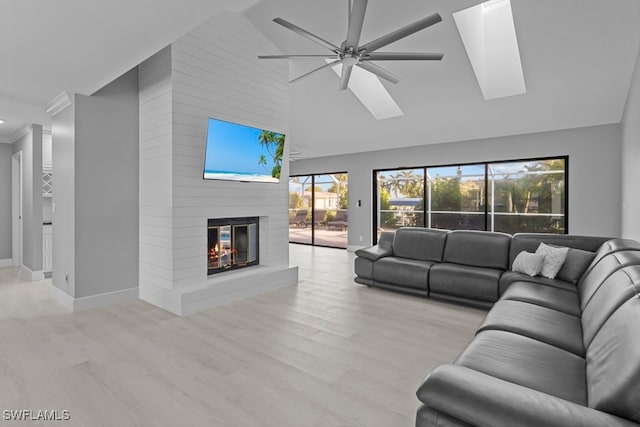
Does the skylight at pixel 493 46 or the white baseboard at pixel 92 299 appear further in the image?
the skylight at pixel 493 46

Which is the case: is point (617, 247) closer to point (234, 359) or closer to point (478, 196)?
point (234, 359)

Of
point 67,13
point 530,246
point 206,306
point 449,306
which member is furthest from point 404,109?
point 67,13

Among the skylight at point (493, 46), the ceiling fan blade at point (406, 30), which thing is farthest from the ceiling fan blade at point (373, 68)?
the skylight at point (493, 46)

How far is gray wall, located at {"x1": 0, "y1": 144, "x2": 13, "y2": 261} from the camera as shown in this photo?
6297 mm

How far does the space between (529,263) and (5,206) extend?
860 centimetres

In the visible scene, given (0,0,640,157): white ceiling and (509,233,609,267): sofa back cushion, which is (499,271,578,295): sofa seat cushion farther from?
(0,0,640,157): white ceiling

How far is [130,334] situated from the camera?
320 cm

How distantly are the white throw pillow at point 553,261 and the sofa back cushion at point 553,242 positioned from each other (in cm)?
28

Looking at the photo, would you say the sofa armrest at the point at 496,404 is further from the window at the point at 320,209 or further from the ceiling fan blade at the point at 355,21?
the window at the point at 320,209

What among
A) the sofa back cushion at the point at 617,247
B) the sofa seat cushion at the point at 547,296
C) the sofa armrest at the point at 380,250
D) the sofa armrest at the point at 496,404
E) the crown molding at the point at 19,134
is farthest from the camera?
the crown molding at the point at 19,134

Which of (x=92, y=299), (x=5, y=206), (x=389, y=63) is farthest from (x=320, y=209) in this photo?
(x=5, y=206)

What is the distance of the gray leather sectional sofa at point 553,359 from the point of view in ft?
4.07

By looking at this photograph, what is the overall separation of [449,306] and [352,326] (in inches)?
54.6

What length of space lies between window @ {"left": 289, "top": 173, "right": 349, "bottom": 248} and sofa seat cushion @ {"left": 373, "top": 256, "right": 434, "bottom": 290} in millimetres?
4528
